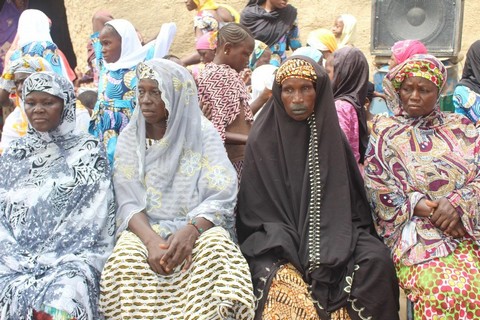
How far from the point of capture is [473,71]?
20.7 ft

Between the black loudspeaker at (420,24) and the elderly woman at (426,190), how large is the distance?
4638mm

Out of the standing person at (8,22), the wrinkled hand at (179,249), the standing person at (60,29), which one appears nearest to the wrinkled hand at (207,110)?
the wrinkled hand at (179,249)

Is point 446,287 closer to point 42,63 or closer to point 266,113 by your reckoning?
point 266,113

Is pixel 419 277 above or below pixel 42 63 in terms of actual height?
below

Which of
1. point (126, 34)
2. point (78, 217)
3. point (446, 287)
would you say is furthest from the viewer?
point (126, 34)

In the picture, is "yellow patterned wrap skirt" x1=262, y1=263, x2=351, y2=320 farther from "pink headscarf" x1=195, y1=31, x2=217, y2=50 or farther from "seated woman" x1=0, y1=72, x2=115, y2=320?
"pink headscarf" x1=195, y1=31, x2=217, y2=50

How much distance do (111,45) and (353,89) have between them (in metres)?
2.00

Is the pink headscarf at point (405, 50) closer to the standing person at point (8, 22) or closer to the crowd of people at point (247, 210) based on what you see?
the crowd of people at point (247, 210)

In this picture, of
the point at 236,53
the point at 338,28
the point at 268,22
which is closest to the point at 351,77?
the point at 236,53

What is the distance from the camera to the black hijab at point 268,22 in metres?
8.14

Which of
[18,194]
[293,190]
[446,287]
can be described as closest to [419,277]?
[446,287]

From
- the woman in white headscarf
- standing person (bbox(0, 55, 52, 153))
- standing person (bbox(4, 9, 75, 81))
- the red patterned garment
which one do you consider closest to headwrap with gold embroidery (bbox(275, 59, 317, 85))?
the red patterned garment

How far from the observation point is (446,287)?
388cm

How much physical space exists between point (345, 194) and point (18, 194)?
190cm
